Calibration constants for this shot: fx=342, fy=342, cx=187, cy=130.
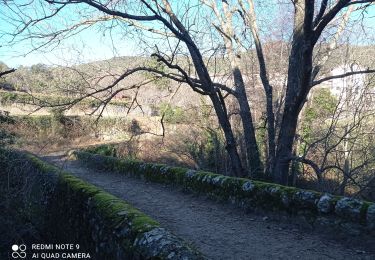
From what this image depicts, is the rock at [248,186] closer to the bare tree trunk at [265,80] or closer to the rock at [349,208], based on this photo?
the rock at [349,208]

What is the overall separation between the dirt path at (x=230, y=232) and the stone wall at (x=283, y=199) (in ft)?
0.64

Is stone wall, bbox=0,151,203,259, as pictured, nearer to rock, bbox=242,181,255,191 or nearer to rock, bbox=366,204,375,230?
rock, bbox=242,181,255,191

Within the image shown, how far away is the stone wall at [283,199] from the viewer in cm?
452

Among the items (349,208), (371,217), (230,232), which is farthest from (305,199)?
(230,232)

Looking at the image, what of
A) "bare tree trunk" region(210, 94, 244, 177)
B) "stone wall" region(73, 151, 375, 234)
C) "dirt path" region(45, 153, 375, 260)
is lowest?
"dirt path" region(45, 153, 375, 260)

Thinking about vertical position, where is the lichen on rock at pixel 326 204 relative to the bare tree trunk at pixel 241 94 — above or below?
below

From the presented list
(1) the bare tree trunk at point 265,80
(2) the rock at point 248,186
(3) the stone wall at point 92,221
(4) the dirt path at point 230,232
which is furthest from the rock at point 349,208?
(1) the bare tree trunk at point 265,80

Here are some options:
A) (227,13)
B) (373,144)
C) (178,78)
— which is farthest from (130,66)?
(373,144)

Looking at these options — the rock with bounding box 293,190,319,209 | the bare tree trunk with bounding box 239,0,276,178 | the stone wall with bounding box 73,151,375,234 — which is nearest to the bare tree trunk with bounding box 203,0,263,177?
the bare tree trunk with bounding box 239,0,276,178

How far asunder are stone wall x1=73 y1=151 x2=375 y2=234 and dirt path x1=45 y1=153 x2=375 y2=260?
20cm

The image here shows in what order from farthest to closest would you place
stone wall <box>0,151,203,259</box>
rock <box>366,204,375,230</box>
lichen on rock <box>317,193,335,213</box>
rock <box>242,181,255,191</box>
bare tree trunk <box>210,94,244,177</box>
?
bare tree trunk <box>210,94,244,177</box> → rock <box>242,181,255,191</box> → lichen on rock <box>317,193,335,213</box> → rock <box>366,204,375,230</box> → stone wall <box>0,151,203,259</box>

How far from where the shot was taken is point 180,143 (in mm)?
17797

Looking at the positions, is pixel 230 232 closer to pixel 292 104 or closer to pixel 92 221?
pixel 92 221

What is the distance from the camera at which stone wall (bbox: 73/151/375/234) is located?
4.52 m
